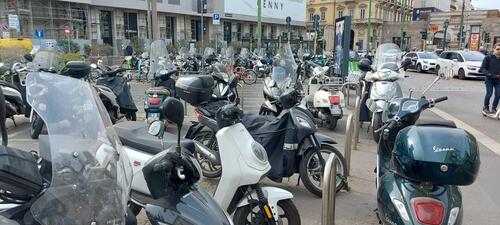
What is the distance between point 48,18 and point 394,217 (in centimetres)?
4164

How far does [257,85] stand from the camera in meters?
15.7

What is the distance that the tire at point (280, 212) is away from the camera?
10.6 ft

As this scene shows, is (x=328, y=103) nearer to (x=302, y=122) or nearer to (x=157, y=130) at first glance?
(x=302, y=122)

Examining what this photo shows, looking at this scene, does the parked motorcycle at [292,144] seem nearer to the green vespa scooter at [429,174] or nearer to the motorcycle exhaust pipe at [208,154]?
the motorcycle exhaust pipe at [208,154]

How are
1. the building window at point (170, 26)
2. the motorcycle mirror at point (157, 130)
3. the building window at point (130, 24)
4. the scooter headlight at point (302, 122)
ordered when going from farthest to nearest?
1. the building window at point (170, 26)
2. the building window at point (130, 24)
3. the scooter headlight at point (302, 122)
4. the motorcycle mirror at point (157, 130)

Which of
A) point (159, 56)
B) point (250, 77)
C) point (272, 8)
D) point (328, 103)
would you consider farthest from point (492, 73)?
point (272, 8)

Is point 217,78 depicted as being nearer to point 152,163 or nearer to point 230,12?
point 152,163

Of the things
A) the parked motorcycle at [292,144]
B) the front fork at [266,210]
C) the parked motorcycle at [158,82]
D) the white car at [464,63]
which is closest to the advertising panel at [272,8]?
the white car at [464,63]

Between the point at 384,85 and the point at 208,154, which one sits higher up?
the point at 384,85

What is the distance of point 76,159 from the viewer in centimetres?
173

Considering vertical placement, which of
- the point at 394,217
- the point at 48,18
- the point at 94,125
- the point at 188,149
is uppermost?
the point at 48,18

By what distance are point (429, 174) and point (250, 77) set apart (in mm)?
13843

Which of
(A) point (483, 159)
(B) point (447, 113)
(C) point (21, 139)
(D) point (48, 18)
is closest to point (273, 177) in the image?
(A) point (483, 159)

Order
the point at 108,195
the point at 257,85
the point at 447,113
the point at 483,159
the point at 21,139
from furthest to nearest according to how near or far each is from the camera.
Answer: the point at 257,85, the point at 447,113, the point at 21,139, the point at 483,159, the point at 108,195
